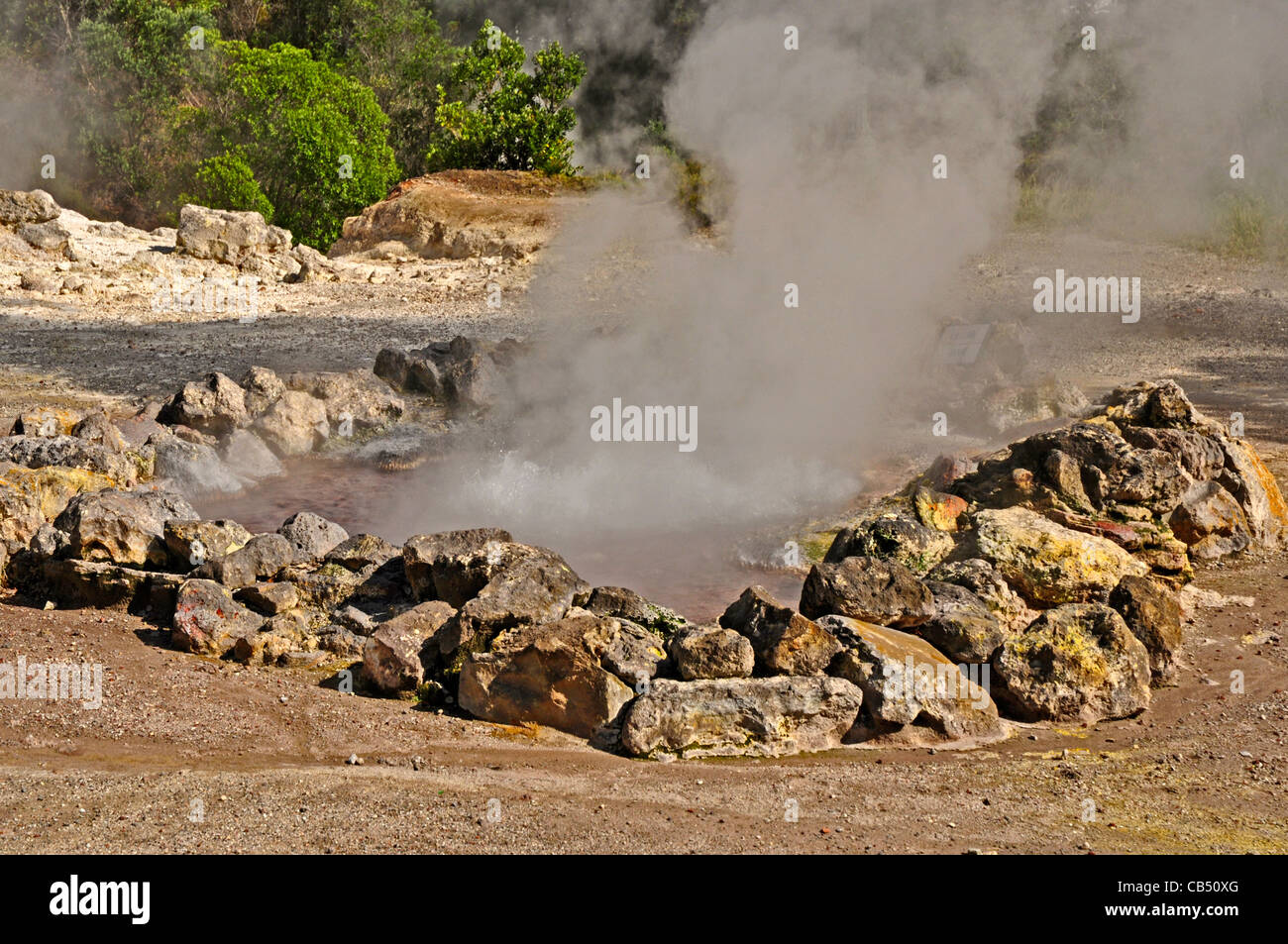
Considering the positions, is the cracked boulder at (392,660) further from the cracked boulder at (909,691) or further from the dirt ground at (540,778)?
the cracked boulder at (909,691)

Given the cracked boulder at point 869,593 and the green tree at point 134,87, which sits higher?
the green tree at point 134,87

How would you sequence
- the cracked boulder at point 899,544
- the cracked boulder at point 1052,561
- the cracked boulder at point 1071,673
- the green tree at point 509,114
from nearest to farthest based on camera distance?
1. the cracked boulder at point 1071,673
2. the cracked boulder at point 1052,561
3. the cracked boulder at point 899,544
4. the green tree at point 509,114

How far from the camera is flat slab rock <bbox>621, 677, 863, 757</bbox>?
4766 millimetres

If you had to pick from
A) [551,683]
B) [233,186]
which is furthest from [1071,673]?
[233,186]

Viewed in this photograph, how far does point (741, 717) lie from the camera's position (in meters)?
4.85

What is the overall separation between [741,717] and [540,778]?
821 millimetres

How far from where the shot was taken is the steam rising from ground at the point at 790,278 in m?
8.14

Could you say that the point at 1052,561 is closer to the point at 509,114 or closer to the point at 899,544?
the point at 899,544

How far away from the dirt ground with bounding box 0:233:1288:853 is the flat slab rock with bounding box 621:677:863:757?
89 mm

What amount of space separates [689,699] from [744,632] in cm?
48

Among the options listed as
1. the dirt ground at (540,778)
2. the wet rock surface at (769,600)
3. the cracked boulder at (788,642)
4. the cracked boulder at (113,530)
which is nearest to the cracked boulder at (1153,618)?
the wet rock surface at (769,600)

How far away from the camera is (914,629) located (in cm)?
557

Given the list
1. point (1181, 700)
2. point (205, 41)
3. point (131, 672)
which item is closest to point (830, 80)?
point (1181, 700)

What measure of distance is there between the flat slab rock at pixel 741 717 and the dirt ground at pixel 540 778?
0.09 metres
